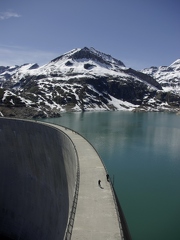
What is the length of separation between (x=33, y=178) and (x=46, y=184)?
3327 millimetres

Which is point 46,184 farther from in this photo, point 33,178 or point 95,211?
point 95,211

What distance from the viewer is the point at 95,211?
50.3 ft

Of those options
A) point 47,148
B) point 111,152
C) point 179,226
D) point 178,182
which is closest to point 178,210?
point 179,226

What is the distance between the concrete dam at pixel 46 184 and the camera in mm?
17188

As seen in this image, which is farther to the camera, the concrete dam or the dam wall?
the dam wall

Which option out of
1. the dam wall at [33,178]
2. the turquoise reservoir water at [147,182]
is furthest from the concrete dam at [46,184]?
the turquoise reservoir water at [147,182]

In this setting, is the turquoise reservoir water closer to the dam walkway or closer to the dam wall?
the dam wall

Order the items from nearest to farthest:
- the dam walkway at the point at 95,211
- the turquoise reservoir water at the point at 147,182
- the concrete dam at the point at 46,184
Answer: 1. the dam walkway at the point at 95,211
2. the concrete dam at the point at 46,184
3. the turquoise reservoir water at the point at 147,182

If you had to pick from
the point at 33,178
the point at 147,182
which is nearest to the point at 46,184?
the point at 33,178

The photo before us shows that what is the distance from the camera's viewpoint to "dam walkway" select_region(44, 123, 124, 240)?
12.9m

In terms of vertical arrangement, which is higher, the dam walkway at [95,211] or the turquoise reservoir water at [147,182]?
the dam walkway at [95,211]

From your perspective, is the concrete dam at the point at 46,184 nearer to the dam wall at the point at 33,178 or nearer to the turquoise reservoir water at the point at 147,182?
the dam wall at the point at 33,178

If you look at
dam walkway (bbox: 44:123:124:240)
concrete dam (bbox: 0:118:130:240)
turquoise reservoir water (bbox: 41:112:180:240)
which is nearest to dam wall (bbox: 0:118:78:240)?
concrete dam (bbox: 0:118:130:240)

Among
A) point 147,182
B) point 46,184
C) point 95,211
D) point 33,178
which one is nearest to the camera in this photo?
point 95,211
